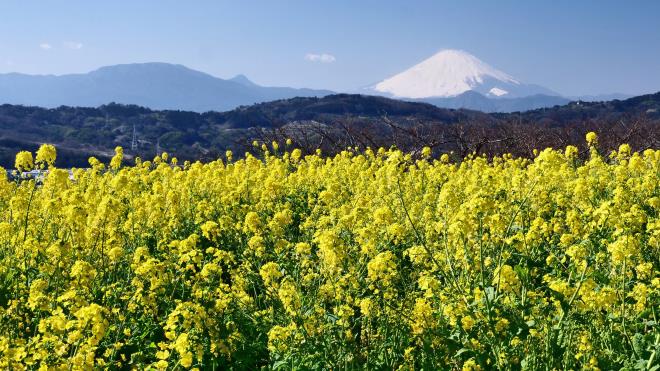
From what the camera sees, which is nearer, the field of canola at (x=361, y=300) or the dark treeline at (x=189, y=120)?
the field of canola at (x=361, y=300)

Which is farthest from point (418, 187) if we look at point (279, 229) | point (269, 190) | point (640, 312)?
point (640, 312)

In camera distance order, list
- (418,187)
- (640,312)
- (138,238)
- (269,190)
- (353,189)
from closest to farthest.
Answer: (640,312)
(138,238)
(269,190)
(418,187)
(353,189)

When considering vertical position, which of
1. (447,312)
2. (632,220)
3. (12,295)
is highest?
(632,220)

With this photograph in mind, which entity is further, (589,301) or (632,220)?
(632,220)

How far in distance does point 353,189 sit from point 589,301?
7.28 m

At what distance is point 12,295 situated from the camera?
4992mm

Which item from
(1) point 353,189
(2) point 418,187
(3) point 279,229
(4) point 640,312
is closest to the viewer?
(4) point 640,312

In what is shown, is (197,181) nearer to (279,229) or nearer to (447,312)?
(279,229)

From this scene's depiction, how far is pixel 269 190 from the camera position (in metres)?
8.17

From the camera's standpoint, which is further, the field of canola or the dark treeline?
the dark treeline

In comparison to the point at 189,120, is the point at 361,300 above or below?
above

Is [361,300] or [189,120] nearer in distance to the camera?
[361,300]

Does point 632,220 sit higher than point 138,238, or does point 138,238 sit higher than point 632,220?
point 632,220

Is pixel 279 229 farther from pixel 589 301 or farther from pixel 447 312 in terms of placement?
pixel 589 301
